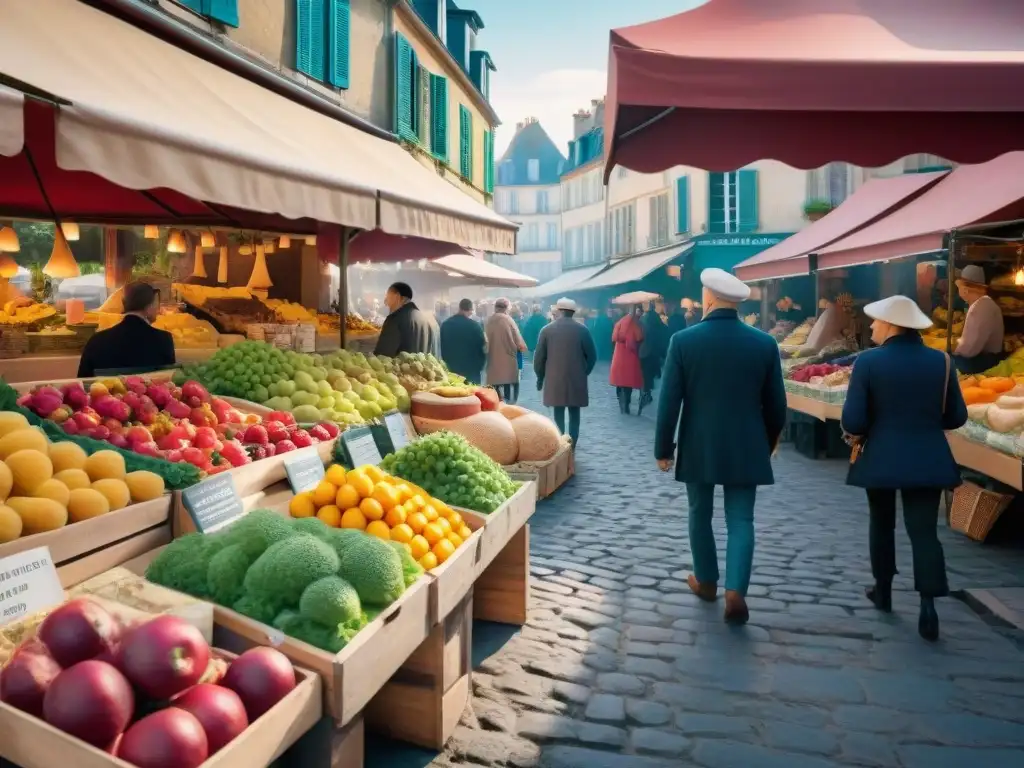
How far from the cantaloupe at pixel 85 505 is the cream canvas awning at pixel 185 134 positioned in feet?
4.09

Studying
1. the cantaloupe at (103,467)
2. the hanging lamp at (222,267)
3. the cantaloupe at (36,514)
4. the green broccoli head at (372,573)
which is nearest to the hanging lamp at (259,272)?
the hanging lamp at (222,267)

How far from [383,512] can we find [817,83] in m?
2.63


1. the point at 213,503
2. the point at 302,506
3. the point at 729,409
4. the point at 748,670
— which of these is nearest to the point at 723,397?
the point at 729,409

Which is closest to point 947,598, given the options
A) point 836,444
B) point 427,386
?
point 427,386

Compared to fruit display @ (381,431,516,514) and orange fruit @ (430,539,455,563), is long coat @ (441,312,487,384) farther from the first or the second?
orange fruit @ (430,539,455,563)

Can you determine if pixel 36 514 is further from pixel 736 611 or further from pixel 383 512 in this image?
pixel 736 611

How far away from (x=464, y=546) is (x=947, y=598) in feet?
11.4

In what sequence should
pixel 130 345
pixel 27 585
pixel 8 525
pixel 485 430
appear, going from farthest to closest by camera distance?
1. pixel 485 430
2. pixel 130 345
3. pixel 8 525
4. pixel 27 585

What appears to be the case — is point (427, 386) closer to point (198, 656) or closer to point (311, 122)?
point (311, 122)

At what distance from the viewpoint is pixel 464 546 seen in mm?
4109

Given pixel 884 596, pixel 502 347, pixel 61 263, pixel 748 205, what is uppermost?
pixel 748 205

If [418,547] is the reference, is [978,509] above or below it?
below

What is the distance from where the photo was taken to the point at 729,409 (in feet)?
17.4

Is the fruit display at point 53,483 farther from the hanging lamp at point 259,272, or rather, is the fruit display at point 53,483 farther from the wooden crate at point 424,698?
the hanging lamp at point 259,272
